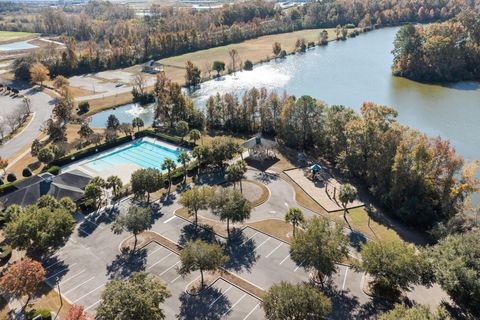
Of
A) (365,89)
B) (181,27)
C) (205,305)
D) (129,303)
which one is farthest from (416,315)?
(181,27)

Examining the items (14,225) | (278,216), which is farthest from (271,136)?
(14,225)

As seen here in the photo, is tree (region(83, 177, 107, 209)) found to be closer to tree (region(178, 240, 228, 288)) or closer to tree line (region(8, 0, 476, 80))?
tree (region(178, 240, 228, 288))

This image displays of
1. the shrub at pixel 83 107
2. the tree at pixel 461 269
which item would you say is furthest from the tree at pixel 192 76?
the tree at pixel 461 269

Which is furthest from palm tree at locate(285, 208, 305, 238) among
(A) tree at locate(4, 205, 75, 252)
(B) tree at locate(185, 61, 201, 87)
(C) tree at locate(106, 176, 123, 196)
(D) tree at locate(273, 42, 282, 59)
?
(D) tree at locate(273, 42, 282, 59)

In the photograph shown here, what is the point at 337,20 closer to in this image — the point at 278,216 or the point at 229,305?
the point at 278,216

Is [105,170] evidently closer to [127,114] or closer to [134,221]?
[134,221]

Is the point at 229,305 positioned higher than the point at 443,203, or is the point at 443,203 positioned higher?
the point at 443,203

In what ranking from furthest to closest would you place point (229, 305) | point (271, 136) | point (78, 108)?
point (78, 108) < point (271, 136) < point (229, 305)
